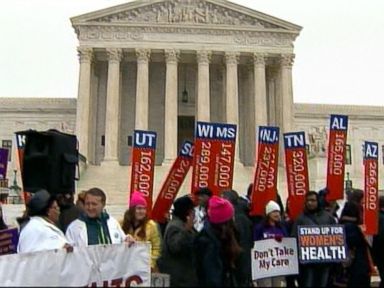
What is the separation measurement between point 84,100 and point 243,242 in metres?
39.8

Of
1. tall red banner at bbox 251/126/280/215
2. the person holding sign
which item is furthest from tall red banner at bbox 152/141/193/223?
the person holding sign

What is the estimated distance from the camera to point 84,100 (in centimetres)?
4697

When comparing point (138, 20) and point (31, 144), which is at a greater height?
point (138, 20)

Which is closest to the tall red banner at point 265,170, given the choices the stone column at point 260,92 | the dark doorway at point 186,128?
Result: the stone column at point 260,92

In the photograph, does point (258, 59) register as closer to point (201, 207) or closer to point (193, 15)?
point (193, 15)

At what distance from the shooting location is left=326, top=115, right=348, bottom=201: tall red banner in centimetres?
1769

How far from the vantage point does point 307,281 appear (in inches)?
416

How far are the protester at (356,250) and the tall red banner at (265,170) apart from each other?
15.5 feet

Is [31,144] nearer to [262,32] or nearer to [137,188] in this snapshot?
[137,188]

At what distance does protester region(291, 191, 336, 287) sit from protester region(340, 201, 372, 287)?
71 centimetres

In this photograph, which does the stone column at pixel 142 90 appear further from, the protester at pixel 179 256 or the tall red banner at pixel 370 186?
the protester at pixel 179 256

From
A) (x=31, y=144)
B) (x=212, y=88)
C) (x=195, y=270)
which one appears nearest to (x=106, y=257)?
(x=195, y=270)

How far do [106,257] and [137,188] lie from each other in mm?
11477

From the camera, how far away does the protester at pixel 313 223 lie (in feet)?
34.6
